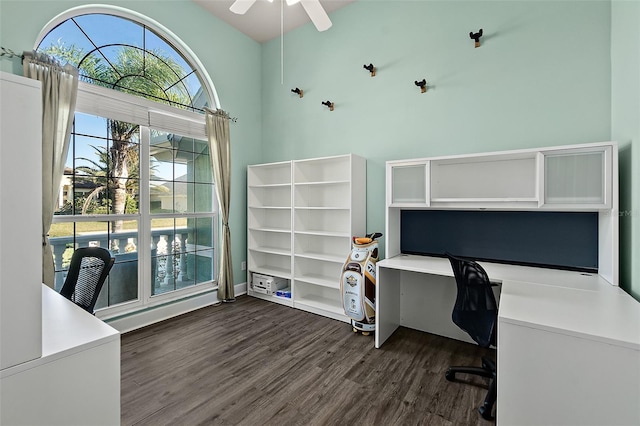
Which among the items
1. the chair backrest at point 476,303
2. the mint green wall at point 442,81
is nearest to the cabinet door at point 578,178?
the mint green wall at point 442,81

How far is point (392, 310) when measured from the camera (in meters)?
2.88

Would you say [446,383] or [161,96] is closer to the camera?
[446,383]

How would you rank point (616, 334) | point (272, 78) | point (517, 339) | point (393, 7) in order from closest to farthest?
1. point (616, 334)
2. point (517, 339)
3. point (393, 7)
4. point (272, 78)

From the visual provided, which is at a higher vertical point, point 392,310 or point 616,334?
point 616,334

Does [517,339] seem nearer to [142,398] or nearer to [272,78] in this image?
[142,398]

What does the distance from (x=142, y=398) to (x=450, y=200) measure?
276 cm

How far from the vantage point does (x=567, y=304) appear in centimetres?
154

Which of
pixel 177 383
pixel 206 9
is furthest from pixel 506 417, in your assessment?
pixel 206 9

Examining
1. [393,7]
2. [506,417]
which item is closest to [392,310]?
[506,417]

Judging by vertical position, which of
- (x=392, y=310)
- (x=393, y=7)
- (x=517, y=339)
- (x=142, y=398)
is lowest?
(x=142, y=398)

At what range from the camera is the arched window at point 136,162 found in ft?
8.80

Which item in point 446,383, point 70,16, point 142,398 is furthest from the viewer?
point 70,16

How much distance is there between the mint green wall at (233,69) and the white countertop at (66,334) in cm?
266

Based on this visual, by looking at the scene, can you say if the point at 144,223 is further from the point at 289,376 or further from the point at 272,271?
the point at 289,376
